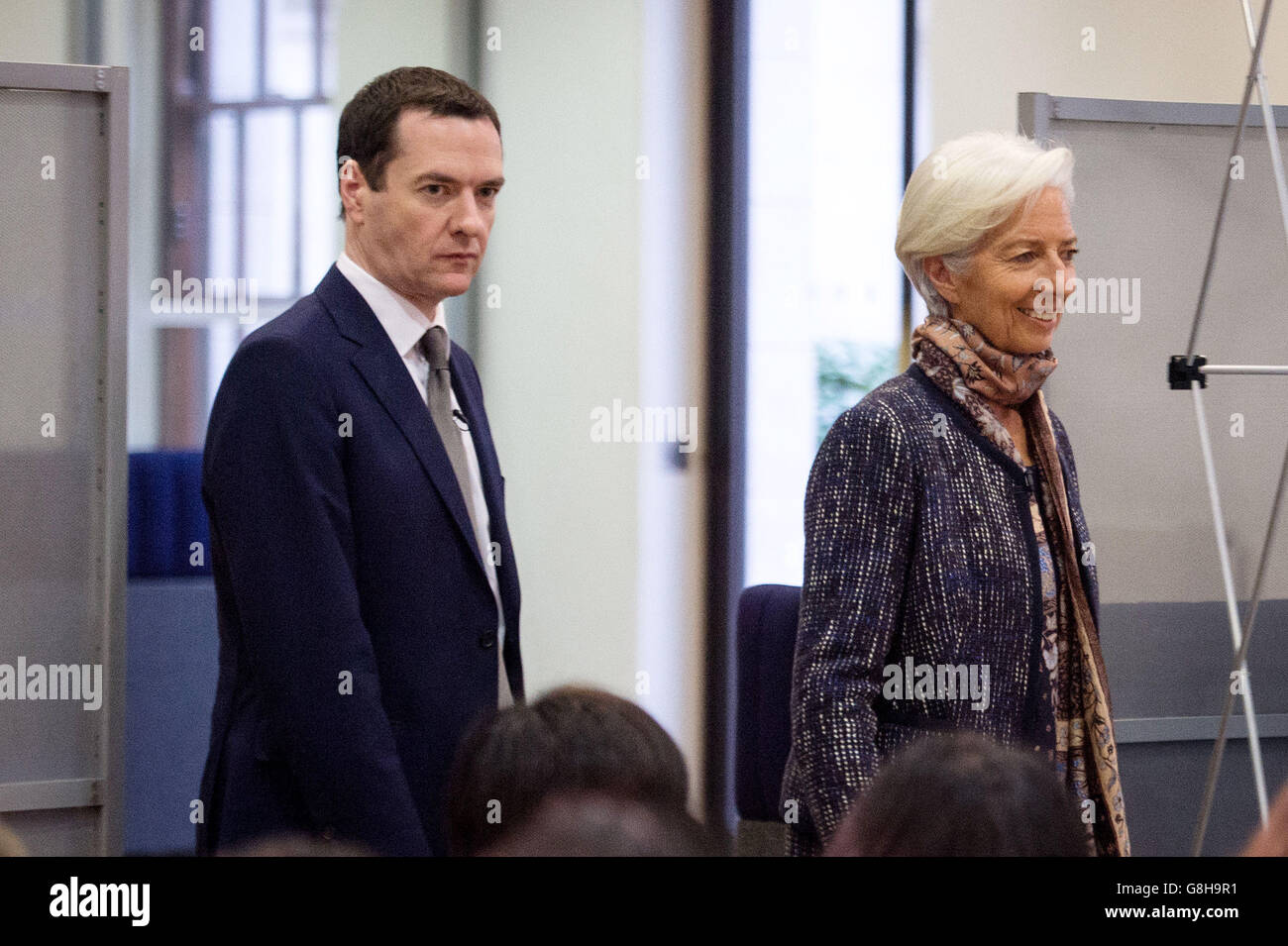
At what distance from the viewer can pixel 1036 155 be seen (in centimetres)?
160

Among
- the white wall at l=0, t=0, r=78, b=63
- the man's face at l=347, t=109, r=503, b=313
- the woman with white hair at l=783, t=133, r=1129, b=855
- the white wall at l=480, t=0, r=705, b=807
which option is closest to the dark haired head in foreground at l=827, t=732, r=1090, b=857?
the woman with white hair at l=783, t=133, r=1129, b=855

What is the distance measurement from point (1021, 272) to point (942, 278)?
0.09 m

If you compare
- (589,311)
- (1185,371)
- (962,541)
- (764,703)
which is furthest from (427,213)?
(589,311)

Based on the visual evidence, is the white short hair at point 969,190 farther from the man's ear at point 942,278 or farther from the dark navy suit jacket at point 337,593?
the dark navy suit jacket at point 337,593

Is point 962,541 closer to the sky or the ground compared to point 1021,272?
closer to the ground

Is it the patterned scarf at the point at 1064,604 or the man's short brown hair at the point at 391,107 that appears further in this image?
the man's short brown hair at the point at 391,107

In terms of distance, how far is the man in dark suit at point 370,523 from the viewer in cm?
149

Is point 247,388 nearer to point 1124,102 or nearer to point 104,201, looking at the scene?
point 104,201

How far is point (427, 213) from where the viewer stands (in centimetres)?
166

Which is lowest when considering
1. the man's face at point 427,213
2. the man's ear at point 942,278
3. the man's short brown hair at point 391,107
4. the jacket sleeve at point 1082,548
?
the jacket sleeve at point 1082,548

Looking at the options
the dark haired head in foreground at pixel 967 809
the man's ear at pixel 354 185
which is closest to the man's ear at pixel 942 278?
the man's ear at pixel 354 185

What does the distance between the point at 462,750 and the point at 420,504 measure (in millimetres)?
576

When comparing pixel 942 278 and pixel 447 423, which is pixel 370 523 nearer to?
pixel 447 423
